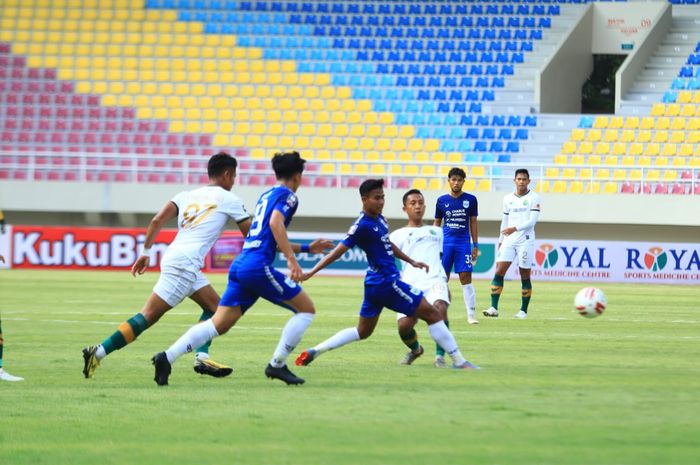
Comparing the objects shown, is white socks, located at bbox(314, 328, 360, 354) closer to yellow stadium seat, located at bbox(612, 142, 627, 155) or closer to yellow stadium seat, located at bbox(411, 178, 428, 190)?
yellow stadium seat, located at bbox(411, 178, 428, 190)

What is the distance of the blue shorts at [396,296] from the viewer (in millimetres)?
10875

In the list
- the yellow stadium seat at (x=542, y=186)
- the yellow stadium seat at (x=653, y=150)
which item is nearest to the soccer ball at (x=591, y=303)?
the yellow stadium seat at (x=542, y=186)

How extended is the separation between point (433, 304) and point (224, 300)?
2.60 meters

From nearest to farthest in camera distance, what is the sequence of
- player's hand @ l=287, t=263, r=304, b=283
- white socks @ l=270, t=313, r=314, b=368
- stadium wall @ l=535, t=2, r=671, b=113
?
player's hand @ l=287, t=263, r=304, b=283 → white socks @ l=270, t=313, r=314, b=368 → stadium wall @ l=535, t=2, r=671, b=113

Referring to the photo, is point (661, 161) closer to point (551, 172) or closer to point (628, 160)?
point (628, 160)

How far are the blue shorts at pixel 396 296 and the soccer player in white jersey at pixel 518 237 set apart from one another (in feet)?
25.7

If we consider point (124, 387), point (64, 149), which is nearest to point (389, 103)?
point (64, 149)

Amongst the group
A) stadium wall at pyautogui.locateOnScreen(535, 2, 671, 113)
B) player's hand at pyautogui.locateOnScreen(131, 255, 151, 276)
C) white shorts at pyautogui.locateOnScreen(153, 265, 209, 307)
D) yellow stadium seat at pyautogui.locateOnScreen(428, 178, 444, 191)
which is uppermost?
stadium wall at pyautogui.locateOnScreen(535, 2, 671, 113)

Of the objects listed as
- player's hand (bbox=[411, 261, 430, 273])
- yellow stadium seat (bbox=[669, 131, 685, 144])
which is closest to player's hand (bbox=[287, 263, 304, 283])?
player's hand (bbox=[411, 261, 430, 273])

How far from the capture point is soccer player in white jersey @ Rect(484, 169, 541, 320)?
18.7 metres

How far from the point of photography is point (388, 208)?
115 ft

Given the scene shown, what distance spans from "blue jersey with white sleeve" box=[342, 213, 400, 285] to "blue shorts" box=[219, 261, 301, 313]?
1.04m

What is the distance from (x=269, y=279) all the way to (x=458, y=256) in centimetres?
795

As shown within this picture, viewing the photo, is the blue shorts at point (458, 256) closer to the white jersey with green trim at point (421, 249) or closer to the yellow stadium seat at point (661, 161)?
the white jersey with green trim at point (421, 249)
